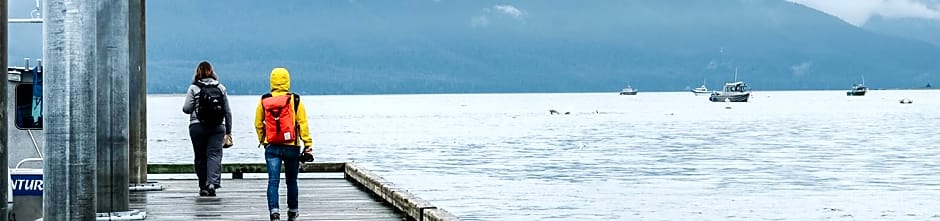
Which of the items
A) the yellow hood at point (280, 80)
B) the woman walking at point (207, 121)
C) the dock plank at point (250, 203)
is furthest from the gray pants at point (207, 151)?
the yellow hood at point (280, 80)

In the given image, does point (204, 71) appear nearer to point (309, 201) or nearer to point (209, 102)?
point (209, 102)

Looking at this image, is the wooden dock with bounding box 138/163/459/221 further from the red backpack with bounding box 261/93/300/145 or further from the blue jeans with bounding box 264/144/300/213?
the red backpack with bounding box 261/93/300/145

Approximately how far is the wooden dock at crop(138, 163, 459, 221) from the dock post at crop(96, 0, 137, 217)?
115cm

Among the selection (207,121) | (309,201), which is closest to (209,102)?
(207,121)

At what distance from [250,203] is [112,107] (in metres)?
3.61

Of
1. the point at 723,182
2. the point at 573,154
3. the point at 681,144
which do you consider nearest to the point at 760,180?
the point at 723,182

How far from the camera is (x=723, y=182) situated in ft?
143

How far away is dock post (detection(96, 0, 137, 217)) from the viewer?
1195cm

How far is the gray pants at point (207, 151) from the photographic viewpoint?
54.6 feet

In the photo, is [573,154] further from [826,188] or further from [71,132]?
[71,132]

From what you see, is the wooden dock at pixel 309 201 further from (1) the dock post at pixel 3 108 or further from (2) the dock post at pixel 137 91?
(1) the dock post at pixel 3 108

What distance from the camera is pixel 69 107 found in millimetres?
10586

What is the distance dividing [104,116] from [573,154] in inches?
2030

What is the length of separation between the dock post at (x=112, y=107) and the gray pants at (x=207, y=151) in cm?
348
